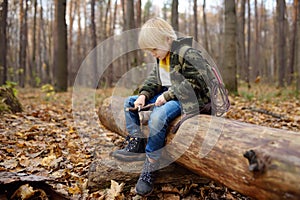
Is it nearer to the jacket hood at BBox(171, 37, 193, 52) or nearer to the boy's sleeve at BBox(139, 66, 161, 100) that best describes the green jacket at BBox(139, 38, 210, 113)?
the jacket hood at BBox(171, 37, 193, 52)

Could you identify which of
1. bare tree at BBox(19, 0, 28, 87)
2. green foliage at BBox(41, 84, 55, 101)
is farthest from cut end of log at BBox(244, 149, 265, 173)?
bare tree at BBox(19, 0, 28, 87)

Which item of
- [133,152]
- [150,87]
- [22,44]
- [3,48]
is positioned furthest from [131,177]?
[22,44]

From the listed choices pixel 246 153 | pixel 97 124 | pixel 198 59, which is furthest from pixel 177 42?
pixel 97 124

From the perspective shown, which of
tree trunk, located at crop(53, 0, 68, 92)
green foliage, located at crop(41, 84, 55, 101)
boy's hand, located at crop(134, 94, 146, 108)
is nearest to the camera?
boy's hand, located at crop(134, 94, 146, 108)

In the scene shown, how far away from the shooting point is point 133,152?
2.84m

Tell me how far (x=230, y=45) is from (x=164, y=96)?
6289mm

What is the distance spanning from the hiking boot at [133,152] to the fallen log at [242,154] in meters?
0.42

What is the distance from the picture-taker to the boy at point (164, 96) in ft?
8.04

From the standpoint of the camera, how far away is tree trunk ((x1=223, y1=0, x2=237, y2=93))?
8.09m

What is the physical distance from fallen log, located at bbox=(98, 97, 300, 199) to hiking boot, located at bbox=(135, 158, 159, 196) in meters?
0.21

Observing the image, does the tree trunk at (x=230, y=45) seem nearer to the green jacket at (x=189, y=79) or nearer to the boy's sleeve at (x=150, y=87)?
the boy's sleeve at (x=150, y=87)

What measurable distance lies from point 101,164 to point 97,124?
2.69m

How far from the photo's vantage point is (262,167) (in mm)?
1525

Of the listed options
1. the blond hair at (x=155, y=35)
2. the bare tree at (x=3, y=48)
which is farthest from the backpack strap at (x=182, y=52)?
the bare tree at (x=3, y=48)
